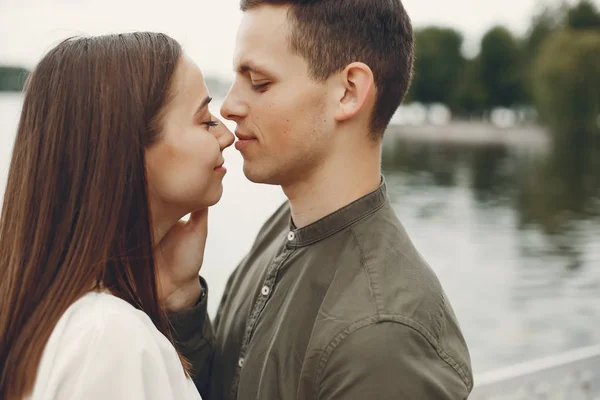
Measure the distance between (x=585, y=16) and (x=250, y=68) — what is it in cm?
6996

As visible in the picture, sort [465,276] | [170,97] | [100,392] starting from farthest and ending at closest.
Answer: [465,276] < [170,97] < [100,392]

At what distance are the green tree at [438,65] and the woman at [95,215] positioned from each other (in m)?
86.9

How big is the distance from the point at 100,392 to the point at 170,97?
0.85m

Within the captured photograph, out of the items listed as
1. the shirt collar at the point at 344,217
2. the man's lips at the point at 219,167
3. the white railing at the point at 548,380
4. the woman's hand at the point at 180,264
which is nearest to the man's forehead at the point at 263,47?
the man's lips at the point at 219,167

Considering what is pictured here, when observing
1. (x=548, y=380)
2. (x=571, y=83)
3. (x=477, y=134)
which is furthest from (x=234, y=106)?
(x=477, y=134)

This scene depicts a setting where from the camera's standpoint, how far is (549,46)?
2384 inches

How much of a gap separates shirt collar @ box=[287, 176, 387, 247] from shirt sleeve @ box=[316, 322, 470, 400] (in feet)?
1.42

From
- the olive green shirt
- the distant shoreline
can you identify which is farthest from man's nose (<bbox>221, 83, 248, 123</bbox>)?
the distant shoreline

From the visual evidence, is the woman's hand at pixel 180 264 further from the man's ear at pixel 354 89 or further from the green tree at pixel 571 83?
the green tree at pixel 571 83

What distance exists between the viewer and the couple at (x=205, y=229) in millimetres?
1899

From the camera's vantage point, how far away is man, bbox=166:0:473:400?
6.72ft

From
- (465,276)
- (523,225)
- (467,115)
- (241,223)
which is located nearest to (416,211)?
(523,225)

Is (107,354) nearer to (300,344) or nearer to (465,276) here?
(300,344)

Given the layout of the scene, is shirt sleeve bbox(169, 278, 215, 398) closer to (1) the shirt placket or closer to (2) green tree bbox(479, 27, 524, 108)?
(1) the shirt placket
